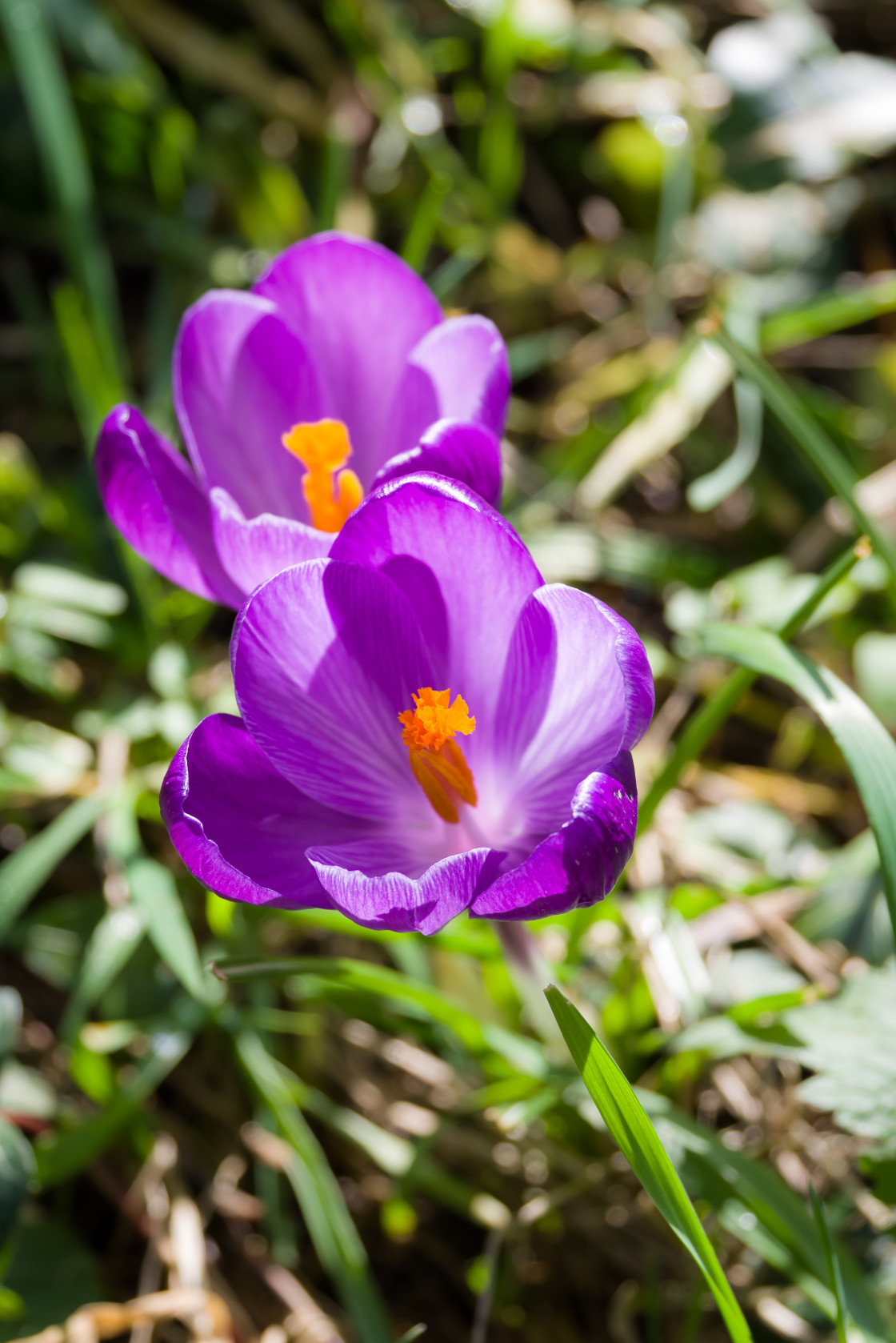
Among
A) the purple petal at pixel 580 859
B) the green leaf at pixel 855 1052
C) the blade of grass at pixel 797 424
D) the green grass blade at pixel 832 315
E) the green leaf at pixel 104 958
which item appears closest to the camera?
the purple petal at pixel 580 859

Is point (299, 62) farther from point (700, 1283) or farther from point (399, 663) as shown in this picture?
point (700, 1283)

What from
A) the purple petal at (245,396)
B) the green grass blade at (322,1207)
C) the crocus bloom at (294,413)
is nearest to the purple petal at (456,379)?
the crocus bloom at (294,413)

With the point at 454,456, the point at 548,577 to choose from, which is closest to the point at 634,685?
the point at 454,456

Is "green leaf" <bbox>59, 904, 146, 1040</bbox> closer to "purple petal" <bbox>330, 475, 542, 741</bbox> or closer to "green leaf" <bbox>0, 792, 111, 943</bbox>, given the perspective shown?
"green leaf" <bbox>0, 792, 111, 943</bbox>

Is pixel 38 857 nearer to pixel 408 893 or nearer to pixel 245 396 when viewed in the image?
pixel 245 396

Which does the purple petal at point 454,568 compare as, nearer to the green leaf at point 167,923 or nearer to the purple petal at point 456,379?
the purple petal at point 456,379

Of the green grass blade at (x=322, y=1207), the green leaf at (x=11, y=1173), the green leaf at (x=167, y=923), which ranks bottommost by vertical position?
the green grass blade at (x=322, y=1207)

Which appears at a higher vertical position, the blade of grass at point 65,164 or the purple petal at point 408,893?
the blade of grass at point 65,164

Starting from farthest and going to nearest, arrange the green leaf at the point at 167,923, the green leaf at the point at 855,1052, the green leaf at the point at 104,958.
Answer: the green leaf at the point at 104,958 < the green leaf at the point at 167,923 < the green leaf at the point at 855,1052

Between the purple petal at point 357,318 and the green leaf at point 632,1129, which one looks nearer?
the green leaf at point 632,1129
